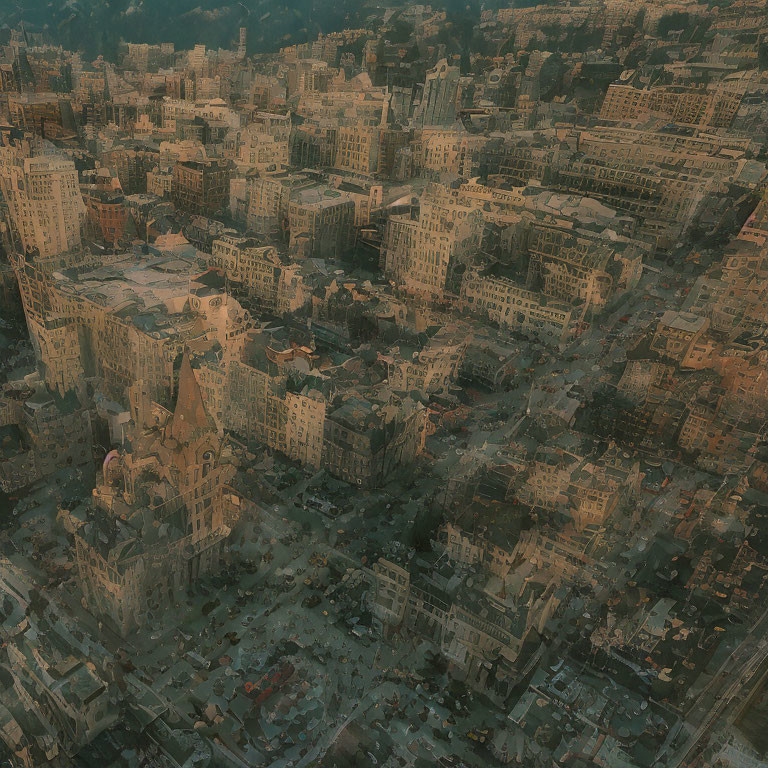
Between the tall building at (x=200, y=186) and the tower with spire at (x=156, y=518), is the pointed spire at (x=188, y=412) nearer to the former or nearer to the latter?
the tower with spire at (x=156, y=518)

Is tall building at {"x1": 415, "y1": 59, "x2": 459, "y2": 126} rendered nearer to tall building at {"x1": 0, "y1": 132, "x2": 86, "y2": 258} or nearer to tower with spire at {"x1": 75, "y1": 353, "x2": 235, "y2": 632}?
tall building at {"x1": 0, "y1": 132, "x2": 86, "y2": 258}

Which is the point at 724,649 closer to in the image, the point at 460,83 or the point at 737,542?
the point at 737,542

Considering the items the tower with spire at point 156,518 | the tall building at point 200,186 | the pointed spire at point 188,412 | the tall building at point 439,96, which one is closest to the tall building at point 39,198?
the tall building at point 200,186

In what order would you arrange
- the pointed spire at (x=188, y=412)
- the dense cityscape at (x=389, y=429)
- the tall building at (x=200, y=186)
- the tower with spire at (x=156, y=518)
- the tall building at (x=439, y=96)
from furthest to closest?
the tall building at (x=439, y=96) < the tall building at (x=200, y=186) < the pointed spire at (x=188, y=412) < the tower with spire at (x=156, y=518) < the dense cityscape at (x=389, y=429)

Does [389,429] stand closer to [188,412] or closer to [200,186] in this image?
[188,412]

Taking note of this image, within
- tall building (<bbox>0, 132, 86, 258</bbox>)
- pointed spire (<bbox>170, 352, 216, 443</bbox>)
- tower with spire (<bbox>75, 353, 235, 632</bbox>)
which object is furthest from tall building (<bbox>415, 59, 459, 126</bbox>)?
tower with spire (<bbox>75, 353, 235, 632</bbox>)

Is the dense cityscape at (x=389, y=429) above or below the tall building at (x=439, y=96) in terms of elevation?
below
